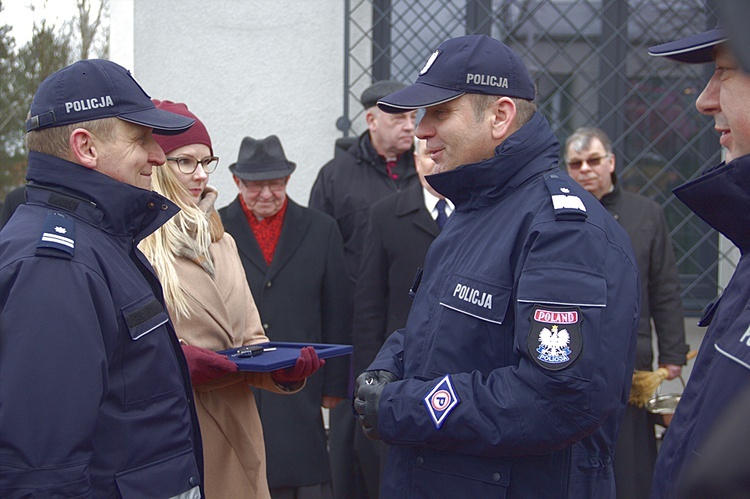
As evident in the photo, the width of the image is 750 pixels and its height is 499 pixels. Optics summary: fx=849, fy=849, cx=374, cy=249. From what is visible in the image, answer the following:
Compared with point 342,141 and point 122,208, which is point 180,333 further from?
point 342,141

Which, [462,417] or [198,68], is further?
[198,68]

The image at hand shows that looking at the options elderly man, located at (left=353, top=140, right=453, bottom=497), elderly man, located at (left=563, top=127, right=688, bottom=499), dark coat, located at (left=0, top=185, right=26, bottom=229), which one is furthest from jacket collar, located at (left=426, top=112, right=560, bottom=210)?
dark coat, located at (left=0, top=185, right=26, bottom=229)

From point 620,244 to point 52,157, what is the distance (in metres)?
1.44

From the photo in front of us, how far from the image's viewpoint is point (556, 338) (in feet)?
6.39

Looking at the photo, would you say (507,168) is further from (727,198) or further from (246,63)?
(246,63)

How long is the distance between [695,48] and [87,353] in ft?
4.76

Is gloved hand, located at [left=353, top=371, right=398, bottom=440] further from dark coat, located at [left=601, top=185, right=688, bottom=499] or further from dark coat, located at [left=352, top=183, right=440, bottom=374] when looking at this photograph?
dark coat, located at [left=601, top=185, right=688, bottom=499]

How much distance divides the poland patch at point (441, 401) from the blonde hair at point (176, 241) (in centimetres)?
104

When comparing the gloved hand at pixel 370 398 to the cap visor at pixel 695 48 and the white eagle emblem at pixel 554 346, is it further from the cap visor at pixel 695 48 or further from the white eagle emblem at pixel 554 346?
the cap visor at pixel 695 48

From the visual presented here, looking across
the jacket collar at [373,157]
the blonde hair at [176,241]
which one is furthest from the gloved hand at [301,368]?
the jacket collar at [373,157]

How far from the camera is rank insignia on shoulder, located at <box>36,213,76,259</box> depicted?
6.21ft

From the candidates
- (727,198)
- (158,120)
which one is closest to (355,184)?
(158,120)

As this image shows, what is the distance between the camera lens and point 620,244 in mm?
2141

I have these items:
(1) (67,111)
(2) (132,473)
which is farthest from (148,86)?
(2) (132,473)
